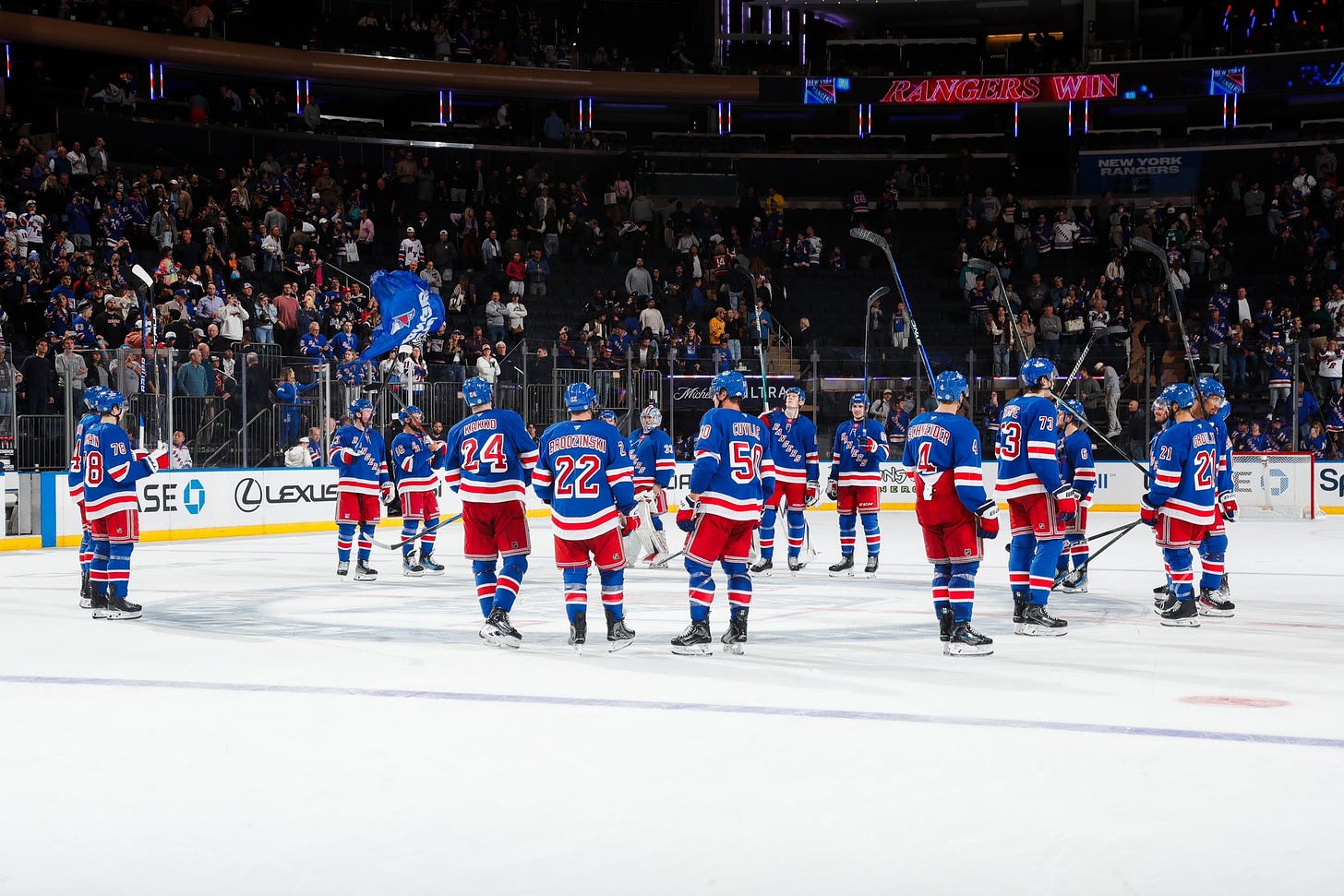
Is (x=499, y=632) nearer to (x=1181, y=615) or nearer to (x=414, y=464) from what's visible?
(x=1181, y=615)

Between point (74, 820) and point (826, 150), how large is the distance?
1275 inches

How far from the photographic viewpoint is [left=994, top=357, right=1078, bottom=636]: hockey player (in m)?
9.84

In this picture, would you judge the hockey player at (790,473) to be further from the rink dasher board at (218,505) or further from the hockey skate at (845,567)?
the rink dasher board at (218,505)

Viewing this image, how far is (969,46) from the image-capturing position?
3622cm

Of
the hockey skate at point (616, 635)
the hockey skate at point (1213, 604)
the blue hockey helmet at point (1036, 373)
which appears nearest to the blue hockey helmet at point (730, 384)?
the hockey skate at point (616, 635)

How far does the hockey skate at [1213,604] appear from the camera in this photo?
1091cm

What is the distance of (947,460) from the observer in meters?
9.04

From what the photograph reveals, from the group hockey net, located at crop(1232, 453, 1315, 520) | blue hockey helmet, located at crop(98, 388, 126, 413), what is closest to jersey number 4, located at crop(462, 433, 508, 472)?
blue hockey helmet, located at crop(98, 388, 126, 413)

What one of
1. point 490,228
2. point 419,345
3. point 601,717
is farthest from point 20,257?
point 601,717

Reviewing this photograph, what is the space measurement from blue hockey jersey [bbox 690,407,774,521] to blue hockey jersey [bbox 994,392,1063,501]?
1993mm

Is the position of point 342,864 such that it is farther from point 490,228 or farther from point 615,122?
point 615,122

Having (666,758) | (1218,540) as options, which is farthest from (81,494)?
(1218,540)

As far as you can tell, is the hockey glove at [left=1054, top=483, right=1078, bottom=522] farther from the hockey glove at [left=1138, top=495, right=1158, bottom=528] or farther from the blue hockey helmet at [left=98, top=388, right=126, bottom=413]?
the blue hockey helmet at [left=98, top=388, right=126, bottom=413]

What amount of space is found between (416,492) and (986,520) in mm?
7270
